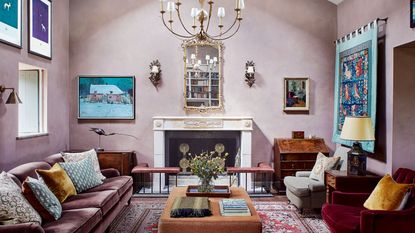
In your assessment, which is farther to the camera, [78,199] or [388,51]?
[388,51]

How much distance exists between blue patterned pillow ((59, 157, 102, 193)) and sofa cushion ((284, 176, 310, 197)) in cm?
274

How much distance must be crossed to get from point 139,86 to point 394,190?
452 centimetres

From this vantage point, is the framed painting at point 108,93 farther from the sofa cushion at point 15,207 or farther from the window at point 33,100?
the sofa cushion at point 15,207

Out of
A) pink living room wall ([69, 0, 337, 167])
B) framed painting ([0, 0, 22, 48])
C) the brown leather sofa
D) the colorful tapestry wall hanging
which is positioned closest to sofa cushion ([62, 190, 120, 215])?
the brown leather sofa

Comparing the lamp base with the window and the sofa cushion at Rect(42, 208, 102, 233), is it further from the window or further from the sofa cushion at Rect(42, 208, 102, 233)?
the window

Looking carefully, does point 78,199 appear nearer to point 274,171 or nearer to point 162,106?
point 162,106

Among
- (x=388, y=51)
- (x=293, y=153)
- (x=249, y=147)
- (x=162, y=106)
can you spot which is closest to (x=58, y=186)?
(x=162, y=106)

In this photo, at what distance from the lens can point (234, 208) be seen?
11.8ft

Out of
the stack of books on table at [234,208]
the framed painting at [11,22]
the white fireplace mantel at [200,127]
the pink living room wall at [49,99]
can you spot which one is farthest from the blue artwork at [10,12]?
the stack of books on table at [234,208]

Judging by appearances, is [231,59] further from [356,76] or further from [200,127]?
[356,76]

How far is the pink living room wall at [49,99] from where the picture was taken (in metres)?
4.23

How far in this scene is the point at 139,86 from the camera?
6316 millimetres

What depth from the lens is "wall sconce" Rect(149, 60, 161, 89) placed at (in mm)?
6155

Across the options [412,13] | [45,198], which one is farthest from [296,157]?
[45,198]
